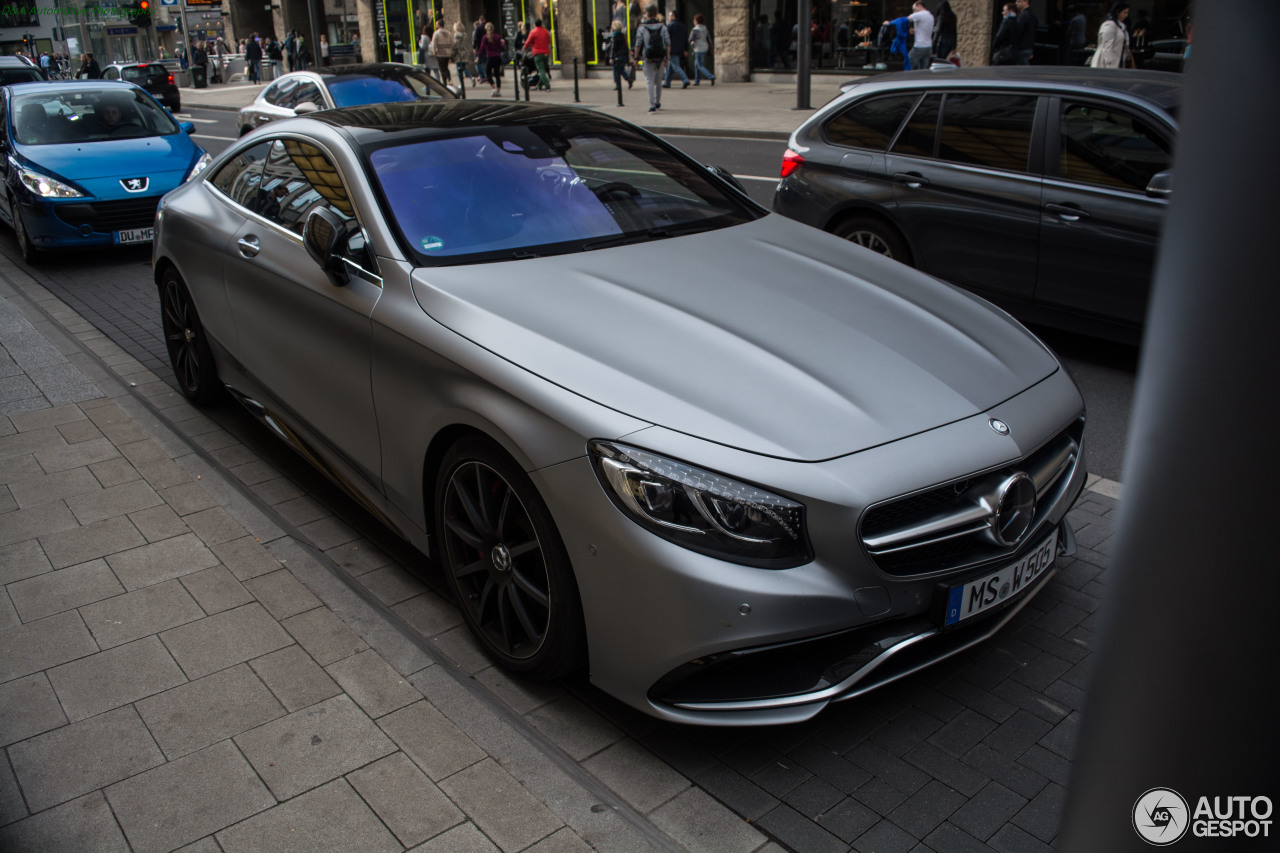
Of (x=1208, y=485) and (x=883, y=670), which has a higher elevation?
(x=1208, y=485)

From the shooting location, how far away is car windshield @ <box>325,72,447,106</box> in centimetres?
1273

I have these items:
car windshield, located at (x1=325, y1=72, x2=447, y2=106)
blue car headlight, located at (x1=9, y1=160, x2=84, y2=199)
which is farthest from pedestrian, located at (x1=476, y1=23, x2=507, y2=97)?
blue car headlight, located at (x1=9, y1=160, x2=84, y2=199)

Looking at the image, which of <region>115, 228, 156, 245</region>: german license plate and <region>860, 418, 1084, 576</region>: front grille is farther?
<region>115, 228, 156, 245</region>: german license plate

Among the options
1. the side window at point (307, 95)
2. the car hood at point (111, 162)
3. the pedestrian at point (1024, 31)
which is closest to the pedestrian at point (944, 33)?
the pedestrian at point (1024, 31)

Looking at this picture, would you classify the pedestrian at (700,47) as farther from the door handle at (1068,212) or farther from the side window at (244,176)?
the side window at (244,176)

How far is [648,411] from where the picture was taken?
2.76m

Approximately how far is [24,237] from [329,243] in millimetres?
7687

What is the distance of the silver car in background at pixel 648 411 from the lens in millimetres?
2627

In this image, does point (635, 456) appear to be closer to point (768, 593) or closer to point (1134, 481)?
point (768, 593)

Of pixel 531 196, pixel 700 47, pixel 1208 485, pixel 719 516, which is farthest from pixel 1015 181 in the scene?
pixel 700 47

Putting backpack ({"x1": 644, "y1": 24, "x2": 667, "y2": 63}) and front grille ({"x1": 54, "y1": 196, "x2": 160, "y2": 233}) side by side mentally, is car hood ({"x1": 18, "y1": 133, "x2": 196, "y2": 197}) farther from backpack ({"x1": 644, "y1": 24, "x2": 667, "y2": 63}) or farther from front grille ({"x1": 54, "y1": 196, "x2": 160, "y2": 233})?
backpack ({"x1": 644, "y1": 24, "x2": 667, "y2": 63})

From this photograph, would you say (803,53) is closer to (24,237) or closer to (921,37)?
(921,37)

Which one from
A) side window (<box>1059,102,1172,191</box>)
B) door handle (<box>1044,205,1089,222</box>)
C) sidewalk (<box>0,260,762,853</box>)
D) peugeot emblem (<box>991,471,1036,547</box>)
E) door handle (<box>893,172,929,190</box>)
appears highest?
side window (<box>1059,102,1172,191</box>)

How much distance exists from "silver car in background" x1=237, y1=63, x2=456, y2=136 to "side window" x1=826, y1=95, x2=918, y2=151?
21.9ft
